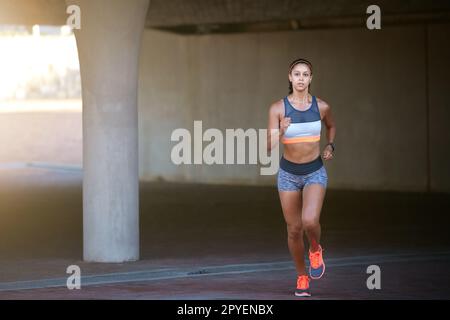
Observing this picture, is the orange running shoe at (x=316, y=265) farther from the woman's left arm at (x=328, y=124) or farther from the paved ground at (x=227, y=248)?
the woman's left arm at (x=328, y=124)

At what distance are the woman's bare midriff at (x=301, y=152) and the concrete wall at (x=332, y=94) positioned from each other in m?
14.5

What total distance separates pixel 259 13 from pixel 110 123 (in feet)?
35.8

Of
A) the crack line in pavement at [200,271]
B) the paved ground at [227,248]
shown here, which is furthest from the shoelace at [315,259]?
the crack line in pavement at [200,271]

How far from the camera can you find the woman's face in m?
10.0

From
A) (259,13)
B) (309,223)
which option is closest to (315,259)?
(309,223)

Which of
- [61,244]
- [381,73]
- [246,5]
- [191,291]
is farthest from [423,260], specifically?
[381,73]

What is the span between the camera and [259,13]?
23.4 metres

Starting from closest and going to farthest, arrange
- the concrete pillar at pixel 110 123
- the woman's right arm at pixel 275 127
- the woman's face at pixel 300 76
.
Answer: the woman's right arm at pixel 275 127
the woman's face at pixel 300 76
the concrete pillar at pixel 110 123

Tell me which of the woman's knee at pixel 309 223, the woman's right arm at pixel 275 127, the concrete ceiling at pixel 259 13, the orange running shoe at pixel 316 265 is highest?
the concrete ceiling at pixel 259 13

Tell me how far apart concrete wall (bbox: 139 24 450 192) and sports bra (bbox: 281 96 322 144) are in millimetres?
14495

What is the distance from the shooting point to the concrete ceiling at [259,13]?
22281mm

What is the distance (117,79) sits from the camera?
13.0m

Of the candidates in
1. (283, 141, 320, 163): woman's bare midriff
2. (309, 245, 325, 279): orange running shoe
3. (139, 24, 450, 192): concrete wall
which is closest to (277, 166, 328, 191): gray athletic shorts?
(283, 141, 320, 163): woman's bare midriff

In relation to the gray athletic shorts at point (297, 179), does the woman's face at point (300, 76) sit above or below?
above
